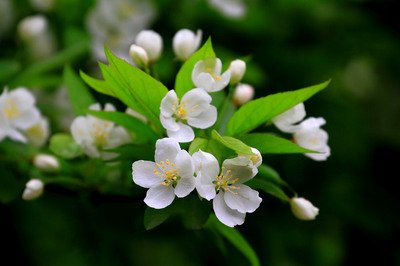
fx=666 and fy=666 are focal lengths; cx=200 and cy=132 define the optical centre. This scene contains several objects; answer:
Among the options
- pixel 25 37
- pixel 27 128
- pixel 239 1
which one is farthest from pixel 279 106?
pixel 239 1

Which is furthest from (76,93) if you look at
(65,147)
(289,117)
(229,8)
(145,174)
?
(229,8)

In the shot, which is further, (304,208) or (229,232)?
(229,232)

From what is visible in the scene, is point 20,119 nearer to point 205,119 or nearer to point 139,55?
point 139,55

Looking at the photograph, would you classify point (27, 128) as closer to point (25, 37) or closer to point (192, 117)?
point (25, 37)

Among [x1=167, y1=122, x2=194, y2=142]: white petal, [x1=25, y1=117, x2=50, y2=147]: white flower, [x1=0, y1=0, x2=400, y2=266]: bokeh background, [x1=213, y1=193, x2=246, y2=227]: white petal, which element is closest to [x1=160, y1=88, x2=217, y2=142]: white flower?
[x1=167, y1=122, x2=194, y2=142]: white petal

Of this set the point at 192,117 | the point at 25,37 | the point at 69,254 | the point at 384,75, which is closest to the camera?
the point at 192,117

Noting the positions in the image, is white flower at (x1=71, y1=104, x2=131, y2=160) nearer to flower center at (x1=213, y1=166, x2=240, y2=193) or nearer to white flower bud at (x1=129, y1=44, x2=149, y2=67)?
white flower bud at (x1=129, y1=44, x2=149, y2=67)
